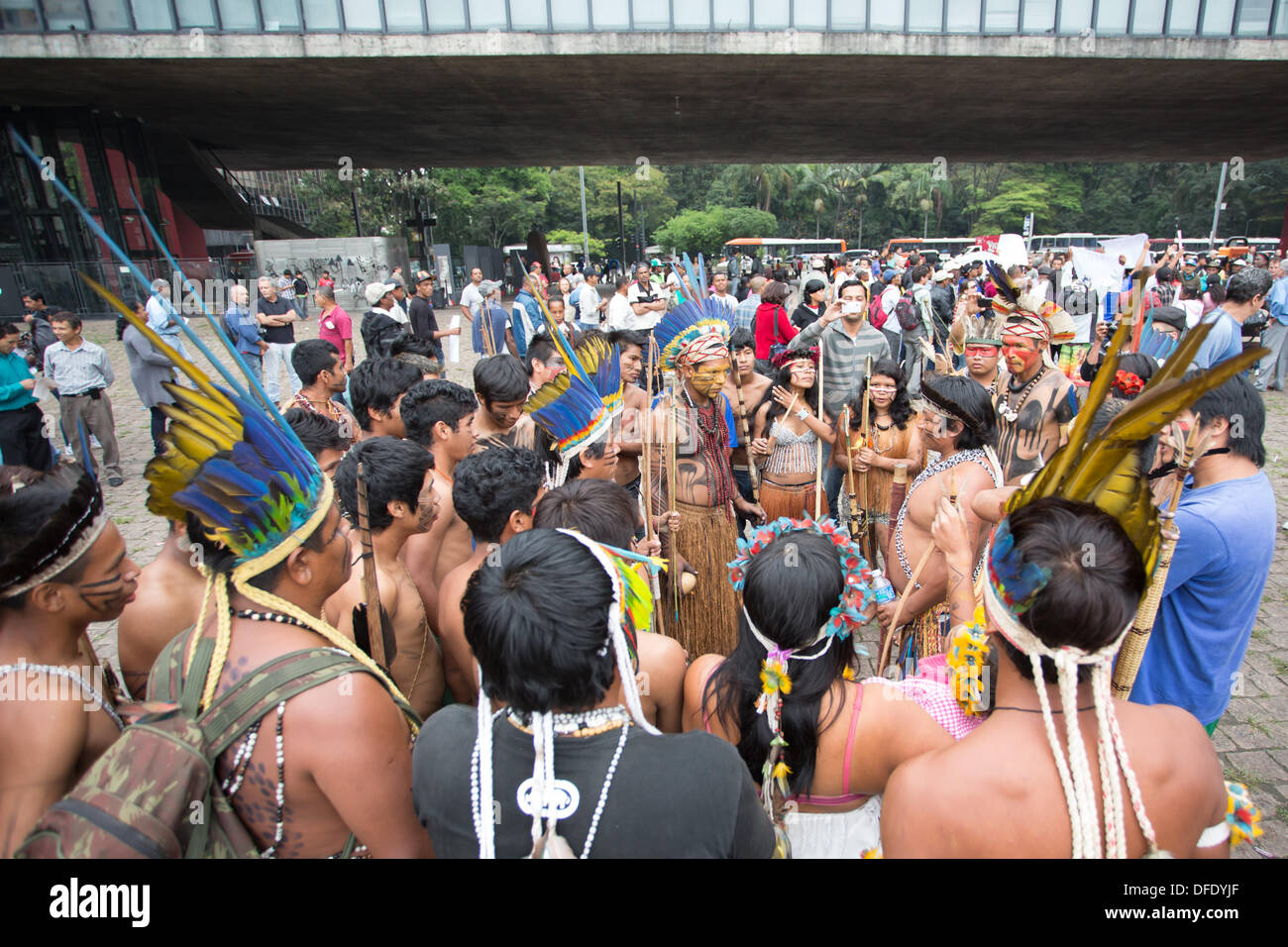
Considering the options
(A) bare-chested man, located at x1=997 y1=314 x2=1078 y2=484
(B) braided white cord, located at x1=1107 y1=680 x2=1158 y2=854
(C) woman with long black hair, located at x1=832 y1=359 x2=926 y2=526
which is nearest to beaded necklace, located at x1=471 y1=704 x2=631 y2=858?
(B) braided white cord, located at x1=1107 y1=680 x2=1158 y2=854

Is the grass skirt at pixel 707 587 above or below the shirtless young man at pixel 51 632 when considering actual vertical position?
below

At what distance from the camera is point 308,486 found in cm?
170

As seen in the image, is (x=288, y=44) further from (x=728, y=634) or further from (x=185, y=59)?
(x=728, y=634)

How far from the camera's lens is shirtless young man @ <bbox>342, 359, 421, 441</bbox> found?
409 cm

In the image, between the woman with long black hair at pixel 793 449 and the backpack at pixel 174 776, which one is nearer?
the backpack at pixel 174 776

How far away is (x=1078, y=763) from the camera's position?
1.35 meters

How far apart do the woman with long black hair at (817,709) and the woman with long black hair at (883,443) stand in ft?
9.14

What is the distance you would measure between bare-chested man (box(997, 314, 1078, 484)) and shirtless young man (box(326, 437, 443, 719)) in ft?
9.42

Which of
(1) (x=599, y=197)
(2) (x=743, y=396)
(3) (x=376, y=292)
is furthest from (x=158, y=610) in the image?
(1) (x=599, y=197)

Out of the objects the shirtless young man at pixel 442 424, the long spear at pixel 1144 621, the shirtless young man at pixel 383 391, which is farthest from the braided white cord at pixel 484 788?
the shirtless young man at pixel 383 391

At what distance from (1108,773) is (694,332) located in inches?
130

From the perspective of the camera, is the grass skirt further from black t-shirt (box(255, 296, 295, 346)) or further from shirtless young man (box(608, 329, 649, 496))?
black t-shirt (box(255, 296, 295, 346))

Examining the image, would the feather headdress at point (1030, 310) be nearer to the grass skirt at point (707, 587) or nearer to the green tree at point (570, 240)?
the grass skirt at point (707, 587)

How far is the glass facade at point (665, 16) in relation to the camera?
1462 centimetres
